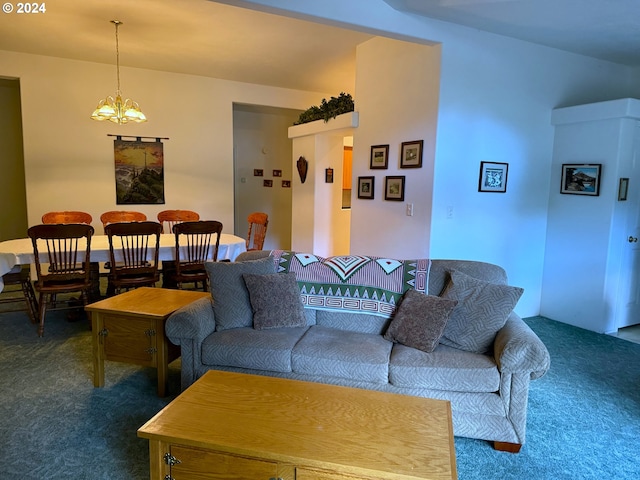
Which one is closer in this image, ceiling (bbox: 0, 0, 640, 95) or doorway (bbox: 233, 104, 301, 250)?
ceiling (bbox: 0, 0, 640, 95)

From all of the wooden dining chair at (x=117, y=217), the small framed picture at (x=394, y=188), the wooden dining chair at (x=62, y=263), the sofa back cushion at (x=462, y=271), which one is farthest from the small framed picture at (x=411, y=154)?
the wooden dining chair at (x=117, y=217)

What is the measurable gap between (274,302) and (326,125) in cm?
317

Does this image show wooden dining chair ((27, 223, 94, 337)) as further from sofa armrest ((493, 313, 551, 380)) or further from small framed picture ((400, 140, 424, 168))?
sofa armrest ((493, 313, 551, 380))

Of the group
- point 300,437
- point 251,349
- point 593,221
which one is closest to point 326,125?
point 593,221

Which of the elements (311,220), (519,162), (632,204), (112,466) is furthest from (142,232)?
(632,204)

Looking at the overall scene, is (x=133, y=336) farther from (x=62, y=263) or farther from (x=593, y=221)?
(x=593, y=221)

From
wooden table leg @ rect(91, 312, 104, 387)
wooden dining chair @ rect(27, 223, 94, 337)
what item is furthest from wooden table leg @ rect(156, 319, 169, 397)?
wooden dining chair @ rect(27, 223, 94, 337)

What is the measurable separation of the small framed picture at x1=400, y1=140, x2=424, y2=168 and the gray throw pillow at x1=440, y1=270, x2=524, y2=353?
67.9 inches

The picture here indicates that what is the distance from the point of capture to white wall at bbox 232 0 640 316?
147 inches

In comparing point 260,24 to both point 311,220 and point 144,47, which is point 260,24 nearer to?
point 144,47

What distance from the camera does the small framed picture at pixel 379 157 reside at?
432cm

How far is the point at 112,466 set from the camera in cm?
196

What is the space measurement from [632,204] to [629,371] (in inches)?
70.3

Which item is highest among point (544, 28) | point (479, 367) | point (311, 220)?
point (544, 28)
